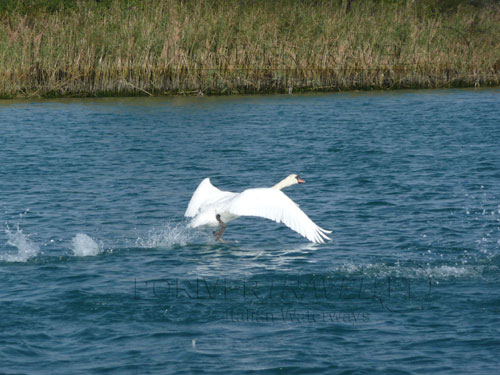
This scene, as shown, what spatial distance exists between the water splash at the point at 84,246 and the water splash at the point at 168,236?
2.35 feet

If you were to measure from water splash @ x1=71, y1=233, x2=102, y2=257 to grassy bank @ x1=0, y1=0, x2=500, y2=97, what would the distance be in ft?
60.3

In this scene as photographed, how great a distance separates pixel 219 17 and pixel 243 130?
7.58 metres

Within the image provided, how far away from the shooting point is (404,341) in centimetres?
864

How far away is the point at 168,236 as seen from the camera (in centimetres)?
1324

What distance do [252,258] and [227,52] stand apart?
65.2ft

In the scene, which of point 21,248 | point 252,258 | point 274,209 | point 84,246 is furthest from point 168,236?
point 21,248

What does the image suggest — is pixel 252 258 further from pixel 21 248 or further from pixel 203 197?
pixel 21 248

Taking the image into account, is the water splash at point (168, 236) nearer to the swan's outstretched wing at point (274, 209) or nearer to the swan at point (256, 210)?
the swan at point (256, 210)

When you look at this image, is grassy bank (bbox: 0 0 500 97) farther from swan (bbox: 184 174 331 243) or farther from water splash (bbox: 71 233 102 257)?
water splash (bbox: 71 233 102 257)

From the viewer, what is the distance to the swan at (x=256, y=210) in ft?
38.3

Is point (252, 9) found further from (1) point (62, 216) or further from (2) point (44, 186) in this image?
(1) point (62, 216)

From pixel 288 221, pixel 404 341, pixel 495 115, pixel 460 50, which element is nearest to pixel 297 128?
pixel 495 115

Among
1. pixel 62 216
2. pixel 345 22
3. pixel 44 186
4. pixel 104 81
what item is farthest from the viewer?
pixel 345 22

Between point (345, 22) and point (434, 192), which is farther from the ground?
point (345, 22)
